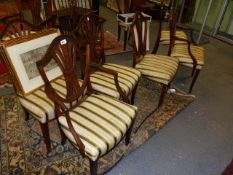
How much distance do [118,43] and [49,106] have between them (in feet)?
7.76

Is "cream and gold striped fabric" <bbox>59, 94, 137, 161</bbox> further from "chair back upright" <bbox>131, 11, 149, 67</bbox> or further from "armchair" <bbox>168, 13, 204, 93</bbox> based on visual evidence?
"armchair" <bbox>168, 13, 204, 93</bbox>

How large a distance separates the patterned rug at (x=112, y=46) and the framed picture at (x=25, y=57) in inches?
67.2

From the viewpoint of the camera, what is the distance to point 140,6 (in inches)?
175

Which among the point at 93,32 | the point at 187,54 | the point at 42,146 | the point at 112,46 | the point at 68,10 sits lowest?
the point at 42,146

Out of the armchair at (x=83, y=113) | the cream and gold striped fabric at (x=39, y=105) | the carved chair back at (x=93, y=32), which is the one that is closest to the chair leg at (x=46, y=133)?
the cream and gold striped fabric at (x=39, y=105)

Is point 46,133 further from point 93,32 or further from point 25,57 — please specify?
point 93,32

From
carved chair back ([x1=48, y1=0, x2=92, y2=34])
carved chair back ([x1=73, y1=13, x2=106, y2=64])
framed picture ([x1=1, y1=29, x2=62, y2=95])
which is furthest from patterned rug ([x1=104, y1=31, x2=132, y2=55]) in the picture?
framed picture ([x1=1, y1=29, x2=62, y2=95])

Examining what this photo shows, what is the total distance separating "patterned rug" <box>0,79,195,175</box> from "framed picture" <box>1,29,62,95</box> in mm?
494

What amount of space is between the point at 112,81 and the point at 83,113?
0.49 metres

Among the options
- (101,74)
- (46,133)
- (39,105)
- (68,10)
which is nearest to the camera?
(39,105)

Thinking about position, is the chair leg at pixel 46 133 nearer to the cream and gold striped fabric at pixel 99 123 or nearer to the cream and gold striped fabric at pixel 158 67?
the cream and gold striped fabric at pixel 99 123

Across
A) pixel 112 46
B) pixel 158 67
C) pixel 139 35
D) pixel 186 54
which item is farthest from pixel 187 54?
pixel 112 46

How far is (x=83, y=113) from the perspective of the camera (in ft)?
4.68

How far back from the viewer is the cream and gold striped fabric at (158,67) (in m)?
2.05
